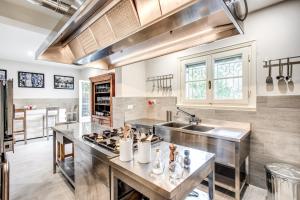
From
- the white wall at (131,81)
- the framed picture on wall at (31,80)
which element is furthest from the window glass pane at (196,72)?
the framed picture on wall at (31,80)

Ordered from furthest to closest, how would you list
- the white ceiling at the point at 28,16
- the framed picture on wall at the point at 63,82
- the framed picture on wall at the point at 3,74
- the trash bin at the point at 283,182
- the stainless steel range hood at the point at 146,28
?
the framed picture on wall at the point at 63,82 → the framed picture on wall at the point at 3,74 → the white ceiling at the point at 28,16 → the trash bin at the point at 283,182 → the stainless steel range hood at the point at 146,28

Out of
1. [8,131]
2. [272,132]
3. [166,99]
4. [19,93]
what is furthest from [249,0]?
[19,93]

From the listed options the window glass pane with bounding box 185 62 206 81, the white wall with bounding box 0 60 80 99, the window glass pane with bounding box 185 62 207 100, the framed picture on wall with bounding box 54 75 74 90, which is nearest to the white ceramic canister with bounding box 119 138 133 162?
the window glass pane with bounding box 185 62 207 100

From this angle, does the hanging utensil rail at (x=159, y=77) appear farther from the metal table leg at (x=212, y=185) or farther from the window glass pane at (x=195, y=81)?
the metal table leg at (x=212, y=185)

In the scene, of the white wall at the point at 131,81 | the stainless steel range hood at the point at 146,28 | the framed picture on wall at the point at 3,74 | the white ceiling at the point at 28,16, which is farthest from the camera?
the framed picture on wall at the point at 3,74

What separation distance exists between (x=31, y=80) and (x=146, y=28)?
5694 millimetres

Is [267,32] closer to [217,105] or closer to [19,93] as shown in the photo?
[217,105]

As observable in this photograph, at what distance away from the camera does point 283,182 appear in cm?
171

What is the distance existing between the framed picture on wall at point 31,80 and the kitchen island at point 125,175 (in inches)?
182

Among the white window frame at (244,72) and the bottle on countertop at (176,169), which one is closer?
the bottle on countertop at (176,169)

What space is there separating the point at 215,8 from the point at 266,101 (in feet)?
5.62

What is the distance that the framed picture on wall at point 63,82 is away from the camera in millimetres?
5909

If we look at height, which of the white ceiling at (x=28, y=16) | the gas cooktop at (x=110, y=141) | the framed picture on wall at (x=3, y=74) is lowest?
the gas cooktop at (x=110, y=141)

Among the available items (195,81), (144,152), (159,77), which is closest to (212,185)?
(144,152)
